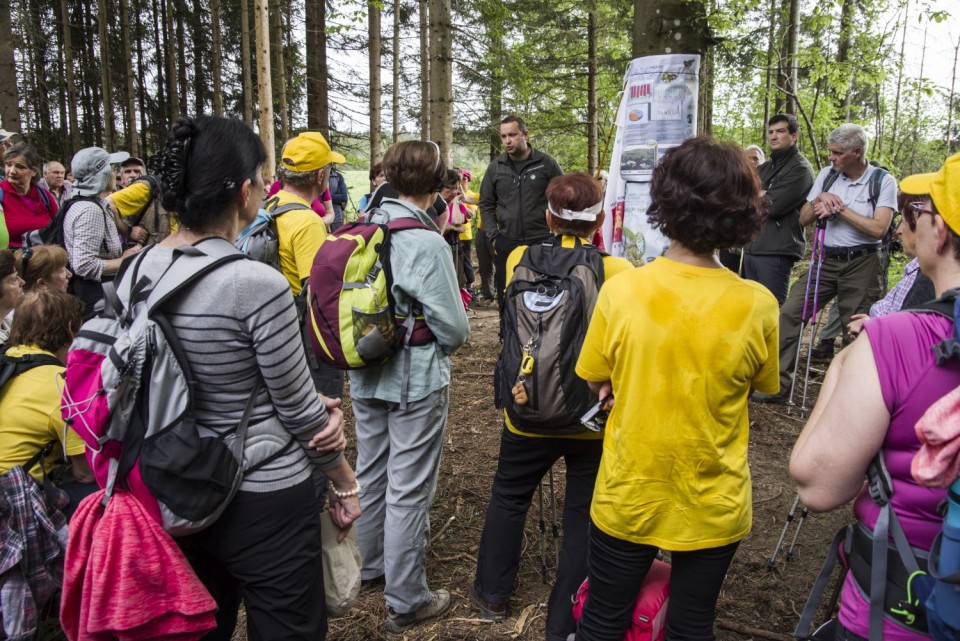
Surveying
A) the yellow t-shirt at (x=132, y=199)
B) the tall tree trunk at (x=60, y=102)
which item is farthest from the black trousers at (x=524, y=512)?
the tall tree trunk at (x=60, y=102)

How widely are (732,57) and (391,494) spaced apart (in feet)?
64.3

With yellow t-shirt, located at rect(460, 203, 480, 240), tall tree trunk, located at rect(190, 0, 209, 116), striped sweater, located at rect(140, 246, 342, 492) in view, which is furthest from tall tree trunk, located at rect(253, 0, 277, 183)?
tall tree trunk, located at rect(190, 0, 209, 116)

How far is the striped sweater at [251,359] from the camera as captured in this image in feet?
5.72

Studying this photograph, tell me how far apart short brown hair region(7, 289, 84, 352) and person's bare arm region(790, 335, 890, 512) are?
3340 millimetres

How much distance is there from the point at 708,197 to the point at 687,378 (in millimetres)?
566

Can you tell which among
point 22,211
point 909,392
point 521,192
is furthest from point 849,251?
point 22,211

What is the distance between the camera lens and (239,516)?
1870 millimetres

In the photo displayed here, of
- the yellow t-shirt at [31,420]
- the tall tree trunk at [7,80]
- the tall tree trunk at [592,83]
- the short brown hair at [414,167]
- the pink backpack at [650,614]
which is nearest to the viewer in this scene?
the pink backpack at [650,614]

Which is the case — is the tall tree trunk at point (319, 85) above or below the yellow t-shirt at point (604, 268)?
above

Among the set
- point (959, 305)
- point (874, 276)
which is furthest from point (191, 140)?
point (874, 276)

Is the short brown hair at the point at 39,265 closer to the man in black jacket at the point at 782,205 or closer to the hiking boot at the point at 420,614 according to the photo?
the hiking boot at the point at 420,614

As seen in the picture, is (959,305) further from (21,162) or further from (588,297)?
(21,162)

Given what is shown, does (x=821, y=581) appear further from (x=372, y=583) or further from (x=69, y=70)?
(x=69, y=70)

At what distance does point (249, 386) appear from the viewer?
1.85 m
